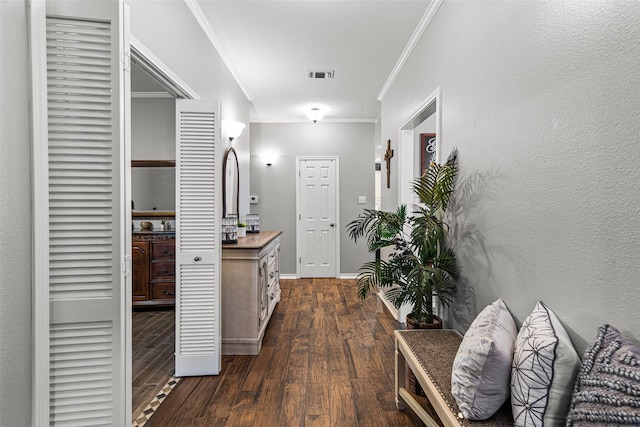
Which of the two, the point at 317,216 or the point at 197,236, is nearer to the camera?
the point at 197,236

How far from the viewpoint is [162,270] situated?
156 inches

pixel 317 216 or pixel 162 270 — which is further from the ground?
pixel 317 216

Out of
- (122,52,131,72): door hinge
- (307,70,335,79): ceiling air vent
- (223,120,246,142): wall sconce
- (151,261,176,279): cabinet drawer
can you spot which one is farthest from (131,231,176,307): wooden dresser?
(122,52,131,72): door hinge

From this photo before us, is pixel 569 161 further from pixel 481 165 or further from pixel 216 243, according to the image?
pixel 216 243

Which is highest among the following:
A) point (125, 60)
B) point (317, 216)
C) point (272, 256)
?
point (125, 60)

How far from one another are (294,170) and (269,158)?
0.47 meters

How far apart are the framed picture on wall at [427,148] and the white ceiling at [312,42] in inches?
34.4

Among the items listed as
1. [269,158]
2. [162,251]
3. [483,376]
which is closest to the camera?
[483,376]

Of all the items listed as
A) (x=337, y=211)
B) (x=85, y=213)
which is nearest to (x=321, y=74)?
(x=337, y=211)

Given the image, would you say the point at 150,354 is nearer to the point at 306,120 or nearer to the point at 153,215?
the point at 153,215

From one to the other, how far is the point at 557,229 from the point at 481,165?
0.67 m

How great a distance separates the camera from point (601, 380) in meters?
0.92

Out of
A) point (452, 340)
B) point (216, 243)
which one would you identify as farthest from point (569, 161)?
point (216, 243)

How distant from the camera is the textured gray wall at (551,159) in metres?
1.00
